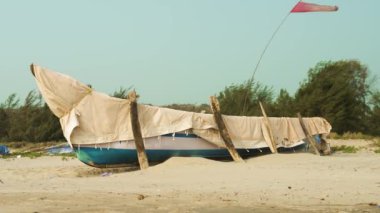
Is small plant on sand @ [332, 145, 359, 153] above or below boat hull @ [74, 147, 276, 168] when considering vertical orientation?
below

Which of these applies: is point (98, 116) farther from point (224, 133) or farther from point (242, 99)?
point (242, 99)

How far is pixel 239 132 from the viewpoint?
15.9 meters

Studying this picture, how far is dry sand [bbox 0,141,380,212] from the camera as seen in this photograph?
22.7 ft

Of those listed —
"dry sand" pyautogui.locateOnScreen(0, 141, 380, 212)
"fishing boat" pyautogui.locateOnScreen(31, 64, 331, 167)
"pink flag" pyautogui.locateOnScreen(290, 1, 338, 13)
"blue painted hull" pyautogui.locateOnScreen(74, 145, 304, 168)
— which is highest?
"pink flag" pyautogui.locateOnScreen(290, 1, 338, 13)

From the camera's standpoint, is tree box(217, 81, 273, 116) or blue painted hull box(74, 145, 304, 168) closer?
blue painted hull box(74, 145, 304, 168)

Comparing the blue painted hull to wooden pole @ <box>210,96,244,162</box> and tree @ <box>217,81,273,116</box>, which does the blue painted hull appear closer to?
wooden pole @ <box>210,96,244,162</box>

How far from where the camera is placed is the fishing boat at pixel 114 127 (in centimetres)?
1347

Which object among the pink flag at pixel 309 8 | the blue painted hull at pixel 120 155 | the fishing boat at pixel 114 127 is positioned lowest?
the blue painted hull at pixel 120 155

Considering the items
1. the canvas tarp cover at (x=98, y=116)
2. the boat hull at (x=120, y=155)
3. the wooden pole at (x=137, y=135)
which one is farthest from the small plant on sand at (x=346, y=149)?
the wooden pole at (x=137, y=135)

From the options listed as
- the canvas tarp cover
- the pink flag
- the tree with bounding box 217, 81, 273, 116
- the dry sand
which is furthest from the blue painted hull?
the tree with bounding box 217, 81, 273, 116

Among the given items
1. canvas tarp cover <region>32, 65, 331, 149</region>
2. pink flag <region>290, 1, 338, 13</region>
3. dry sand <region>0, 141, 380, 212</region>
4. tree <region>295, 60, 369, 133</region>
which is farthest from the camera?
tree <region>295, 60, 369, 133</region>

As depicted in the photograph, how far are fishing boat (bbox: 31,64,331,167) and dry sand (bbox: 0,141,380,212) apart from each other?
668 mm

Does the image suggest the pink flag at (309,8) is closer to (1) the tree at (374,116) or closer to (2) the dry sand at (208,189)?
(2) the dry sand at (208,189)

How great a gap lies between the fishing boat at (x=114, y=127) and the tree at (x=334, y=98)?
2084 centimetres
